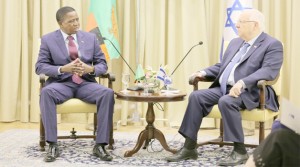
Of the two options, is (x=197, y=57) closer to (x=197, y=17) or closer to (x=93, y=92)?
(x=197, y=17)

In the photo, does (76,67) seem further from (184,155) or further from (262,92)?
(262,92)

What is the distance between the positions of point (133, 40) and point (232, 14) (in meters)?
1.34

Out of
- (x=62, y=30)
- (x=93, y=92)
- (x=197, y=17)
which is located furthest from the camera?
(x=197, y=17)

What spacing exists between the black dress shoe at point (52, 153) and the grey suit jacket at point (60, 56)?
637 mm

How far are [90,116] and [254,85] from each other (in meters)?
2.50

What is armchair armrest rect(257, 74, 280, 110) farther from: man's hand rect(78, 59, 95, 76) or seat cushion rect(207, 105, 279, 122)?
man's hand rect(78, 59, 95, 76)

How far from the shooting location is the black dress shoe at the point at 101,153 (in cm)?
397

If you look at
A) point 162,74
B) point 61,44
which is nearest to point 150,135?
point 162,74

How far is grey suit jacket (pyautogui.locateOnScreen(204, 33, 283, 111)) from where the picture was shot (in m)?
3.97

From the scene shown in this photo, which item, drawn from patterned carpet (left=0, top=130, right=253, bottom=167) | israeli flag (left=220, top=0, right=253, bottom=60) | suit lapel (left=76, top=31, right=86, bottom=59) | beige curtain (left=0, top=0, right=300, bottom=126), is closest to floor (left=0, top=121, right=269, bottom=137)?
beige curtain (left=0, top=0, right=300, bottom=126)

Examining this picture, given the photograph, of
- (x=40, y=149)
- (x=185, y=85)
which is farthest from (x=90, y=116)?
(x=40, y=149)

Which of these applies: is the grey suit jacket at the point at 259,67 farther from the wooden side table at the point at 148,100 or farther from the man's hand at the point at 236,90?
the wooden side table at the point at 148,100

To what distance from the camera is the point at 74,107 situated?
4.20m

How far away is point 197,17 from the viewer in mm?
5742
